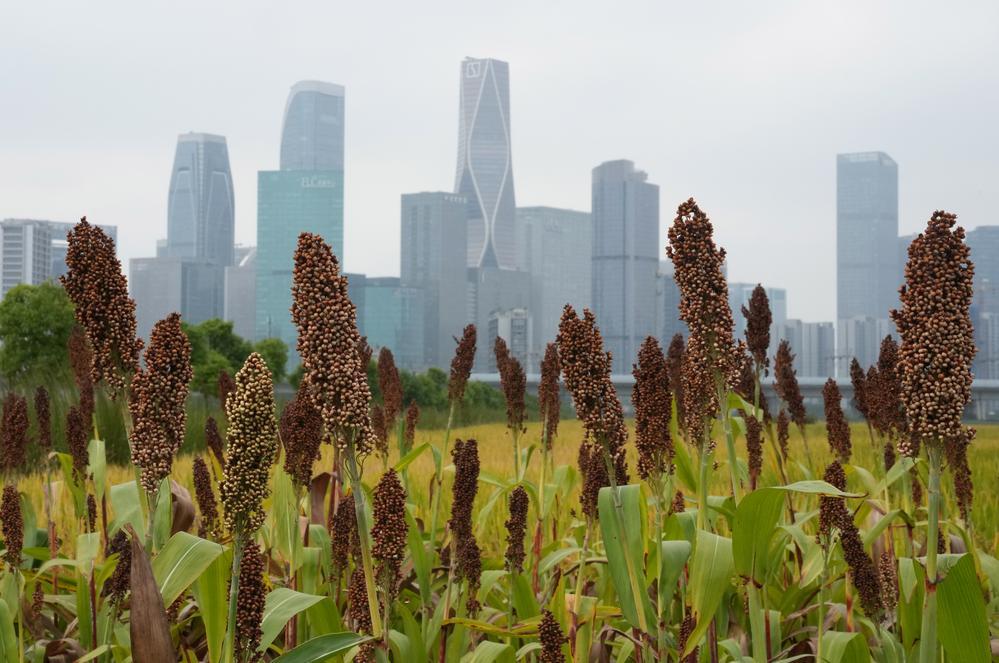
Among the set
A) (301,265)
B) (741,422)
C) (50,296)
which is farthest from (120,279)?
(50,296)

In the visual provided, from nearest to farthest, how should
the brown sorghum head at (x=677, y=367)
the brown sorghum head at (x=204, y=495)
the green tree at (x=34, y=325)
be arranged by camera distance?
the brown sorghum head at (x=204, y=495) → the brown sorghum head at (x=677, y=367) → the green tree at (x=34, y=325)

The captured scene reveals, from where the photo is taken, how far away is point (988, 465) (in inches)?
420

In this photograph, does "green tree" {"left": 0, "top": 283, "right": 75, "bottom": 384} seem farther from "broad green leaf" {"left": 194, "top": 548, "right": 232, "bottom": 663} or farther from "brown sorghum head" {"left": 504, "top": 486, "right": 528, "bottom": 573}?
"broad green leaf" {"left": 194, "top": 548, "right": 232, "bottom": 663}

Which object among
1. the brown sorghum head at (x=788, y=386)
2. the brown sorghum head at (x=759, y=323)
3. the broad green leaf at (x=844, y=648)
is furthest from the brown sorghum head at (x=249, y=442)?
the brown sorghum head at (x=788, y=386)

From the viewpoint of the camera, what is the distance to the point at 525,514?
Result: 387 cm

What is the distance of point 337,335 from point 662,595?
188 centimetres

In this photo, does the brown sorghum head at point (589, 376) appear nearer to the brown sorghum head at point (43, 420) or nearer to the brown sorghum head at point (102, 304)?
the brown sorghum head at point (102, 304)

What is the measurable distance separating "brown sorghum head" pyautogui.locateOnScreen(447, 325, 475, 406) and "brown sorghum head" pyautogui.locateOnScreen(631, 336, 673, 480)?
7.78 ft

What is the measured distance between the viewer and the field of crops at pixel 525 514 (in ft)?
8.12

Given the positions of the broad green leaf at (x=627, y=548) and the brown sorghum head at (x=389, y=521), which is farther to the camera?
the broad green leaf at (x=627, y=548)

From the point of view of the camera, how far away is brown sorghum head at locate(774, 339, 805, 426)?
18.4 ft

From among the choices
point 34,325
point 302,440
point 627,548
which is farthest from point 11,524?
point 34,325

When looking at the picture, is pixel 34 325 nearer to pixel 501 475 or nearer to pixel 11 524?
pixel 501 475

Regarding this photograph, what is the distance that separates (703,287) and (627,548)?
0.91 m
